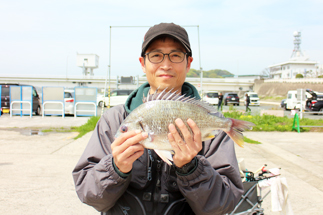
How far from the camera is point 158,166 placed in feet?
5.94

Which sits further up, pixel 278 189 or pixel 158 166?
pixel 158 166

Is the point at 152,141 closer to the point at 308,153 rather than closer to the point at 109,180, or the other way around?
the point at 109,180

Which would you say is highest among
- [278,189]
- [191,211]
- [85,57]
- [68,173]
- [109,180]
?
[85,57]

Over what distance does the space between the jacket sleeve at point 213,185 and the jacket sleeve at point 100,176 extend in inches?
17.2

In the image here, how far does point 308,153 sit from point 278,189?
555 centimetres

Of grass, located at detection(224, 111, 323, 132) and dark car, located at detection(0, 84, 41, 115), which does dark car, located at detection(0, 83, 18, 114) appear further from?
grass, located at detection(224, 111, 323, 132)

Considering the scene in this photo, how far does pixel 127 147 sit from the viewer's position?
A: 1513mm

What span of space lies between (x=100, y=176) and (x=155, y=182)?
1.40 feet

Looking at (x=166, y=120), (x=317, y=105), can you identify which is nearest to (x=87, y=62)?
(x=317, y=105)

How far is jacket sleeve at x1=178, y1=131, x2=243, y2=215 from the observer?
159 cm

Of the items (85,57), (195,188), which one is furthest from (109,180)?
(85,57)

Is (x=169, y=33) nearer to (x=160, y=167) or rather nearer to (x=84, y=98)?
(x=160, y=167)

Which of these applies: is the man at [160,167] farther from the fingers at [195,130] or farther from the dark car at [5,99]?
the dark car at [5,99]

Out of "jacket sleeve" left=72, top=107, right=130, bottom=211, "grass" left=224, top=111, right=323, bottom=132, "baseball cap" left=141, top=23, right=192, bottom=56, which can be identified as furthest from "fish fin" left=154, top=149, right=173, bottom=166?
"grass" left=224, top=111, right=323, bottom=132
